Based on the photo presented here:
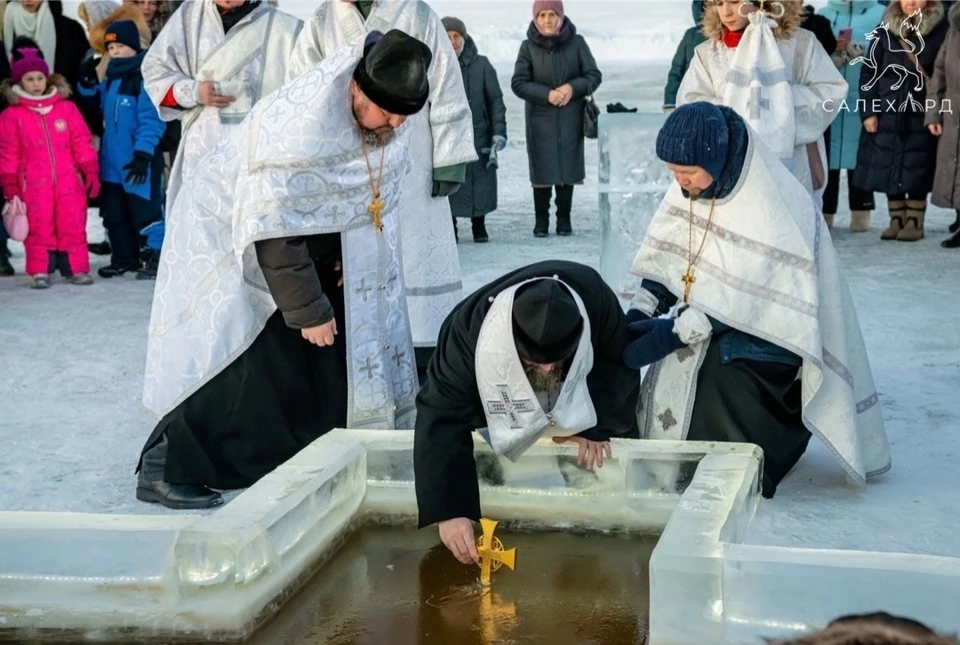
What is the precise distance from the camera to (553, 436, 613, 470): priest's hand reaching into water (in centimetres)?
310

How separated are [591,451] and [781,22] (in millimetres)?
2686

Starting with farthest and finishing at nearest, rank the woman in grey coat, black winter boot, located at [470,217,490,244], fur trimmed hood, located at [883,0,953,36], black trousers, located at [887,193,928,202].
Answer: black winter boot, located at [470,217,490,244] → black trousers, located at [887,193,928,202] → fur trimmed hood, located at [883,0,953,36] → the woman in grey coat

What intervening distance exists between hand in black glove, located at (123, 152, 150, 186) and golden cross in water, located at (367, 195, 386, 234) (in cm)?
348

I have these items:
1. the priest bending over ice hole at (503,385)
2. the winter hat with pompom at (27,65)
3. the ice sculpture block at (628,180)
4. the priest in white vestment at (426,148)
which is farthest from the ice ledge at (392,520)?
the winter hat with pompom at (27,65)

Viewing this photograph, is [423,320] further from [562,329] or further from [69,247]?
[69,247]

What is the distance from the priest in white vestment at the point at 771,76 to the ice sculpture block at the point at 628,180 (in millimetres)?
517

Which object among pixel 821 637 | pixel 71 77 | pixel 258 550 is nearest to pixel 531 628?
pixel 258 550

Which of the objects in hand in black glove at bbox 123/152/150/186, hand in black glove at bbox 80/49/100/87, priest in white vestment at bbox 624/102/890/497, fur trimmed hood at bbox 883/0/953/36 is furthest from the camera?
→ fur trimmed hood at bbox 883/0/953/36

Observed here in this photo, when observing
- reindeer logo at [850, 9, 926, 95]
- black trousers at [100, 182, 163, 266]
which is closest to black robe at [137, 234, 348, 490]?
black trousers at [100, 182, 163, 266]

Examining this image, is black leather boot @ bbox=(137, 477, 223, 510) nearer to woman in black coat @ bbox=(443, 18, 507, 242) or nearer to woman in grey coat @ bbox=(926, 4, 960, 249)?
woman in black coat @ bbox=(443, 18, 507, 242)

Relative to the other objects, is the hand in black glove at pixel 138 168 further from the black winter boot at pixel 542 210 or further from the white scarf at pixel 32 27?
the black winter boot at pixel 542 210

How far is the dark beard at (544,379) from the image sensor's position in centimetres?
289

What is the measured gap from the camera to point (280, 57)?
16.0ft

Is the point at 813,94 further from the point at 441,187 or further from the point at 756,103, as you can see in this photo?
the point at 441,187
